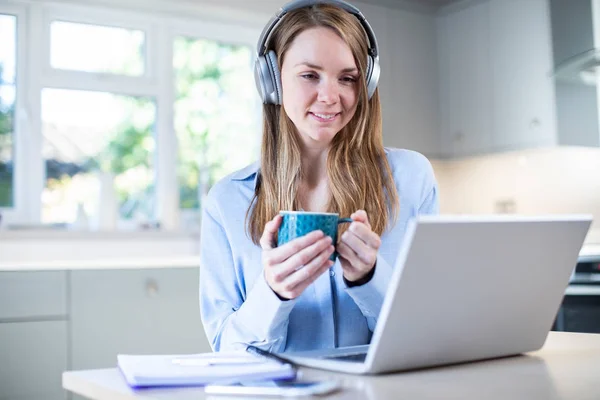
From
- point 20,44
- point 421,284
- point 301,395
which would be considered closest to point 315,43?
point 421,284

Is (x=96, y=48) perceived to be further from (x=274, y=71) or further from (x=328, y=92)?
(x=328, y=92)

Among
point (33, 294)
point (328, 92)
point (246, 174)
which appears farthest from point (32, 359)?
point (328, 92)

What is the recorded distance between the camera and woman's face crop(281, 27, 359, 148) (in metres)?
1.46

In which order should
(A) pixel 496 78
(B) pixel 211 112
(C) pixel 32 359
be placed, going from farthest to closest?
(A) pixel 496 78
(B) pixel 211 112
(C) pixel 32 359

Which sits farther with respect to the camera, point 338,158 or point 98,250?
point 98,250

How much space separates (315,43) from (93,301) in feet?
7.06

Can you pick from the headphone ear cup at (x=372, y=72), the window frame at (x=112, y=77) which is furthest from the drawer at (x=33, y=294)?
the headphone ear cup at (x=372, y=72)

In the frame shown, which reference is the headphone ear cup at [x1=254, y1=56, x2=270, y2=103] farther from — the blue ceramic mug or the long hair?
the blue ceramic mug

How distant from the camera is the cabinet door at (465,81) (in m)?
4.54

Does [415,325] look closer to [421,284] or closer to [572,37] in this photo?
[421,284]

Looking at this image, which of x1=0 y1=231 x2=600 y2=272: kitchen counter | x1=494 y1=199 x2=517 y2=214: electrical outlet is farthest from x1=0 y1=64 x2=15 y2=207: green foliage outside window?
x1=494 y1=199 x2=517 y2=214: electrical outlet

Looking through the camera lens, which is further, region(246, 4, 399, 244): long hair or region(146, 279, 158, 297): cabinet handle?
region(146, 279, 158, 297): cabinet handle

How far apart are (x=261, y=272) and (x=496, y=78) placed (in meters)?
3.42

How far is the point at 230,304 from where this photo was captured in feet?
4.59
